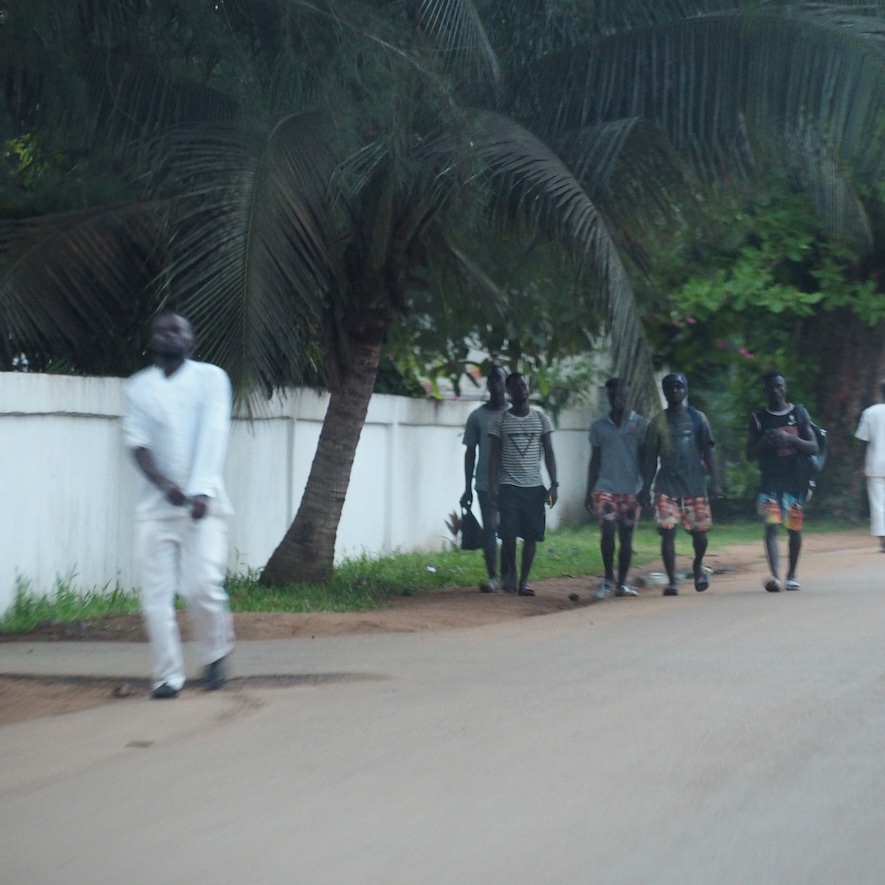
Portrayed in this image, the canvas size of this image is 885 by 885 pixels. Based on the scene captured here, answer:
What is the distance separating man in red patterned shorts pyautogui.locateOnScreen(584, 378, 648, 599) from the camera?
11141mm

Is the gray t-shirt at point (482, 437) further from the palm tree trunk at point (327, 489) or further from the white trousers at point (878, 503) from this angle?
the white trousers at point (878, 503)

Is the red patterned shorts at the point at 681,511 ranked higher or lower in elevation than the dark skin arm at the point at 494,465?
lower

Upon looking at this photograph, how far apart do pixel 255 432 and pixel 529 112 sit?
3.56m

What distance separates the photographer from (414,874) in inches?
164

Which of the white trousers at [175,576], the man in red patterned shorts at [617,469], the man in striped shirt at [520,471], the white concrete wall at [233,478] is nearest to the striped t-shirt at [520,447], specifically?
the man in striped shirt at [520,471]

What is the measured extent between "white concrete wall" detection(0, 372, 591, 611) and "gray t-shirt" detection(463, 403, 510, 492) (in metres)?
1.75

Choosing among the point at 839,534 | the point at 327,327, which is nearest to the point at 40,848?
the point at 327,327

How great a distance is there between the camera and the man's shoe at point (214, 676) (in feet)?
21.8

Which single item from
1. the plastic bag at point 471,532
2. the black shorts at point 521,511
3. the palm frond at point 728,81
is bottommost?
the plastic bag at point 471,532

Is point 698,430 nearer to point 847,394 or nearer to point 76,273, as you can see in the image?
point 76,273

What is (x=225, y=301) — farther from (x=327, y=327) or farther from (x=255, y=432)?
(x=255, y=432)

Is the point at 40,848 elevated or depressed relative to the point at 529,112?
depressed

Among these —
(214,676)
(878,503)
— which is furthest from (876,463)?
(214,676)

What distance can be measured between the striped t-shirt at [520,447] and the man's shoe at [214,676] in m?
4.92
